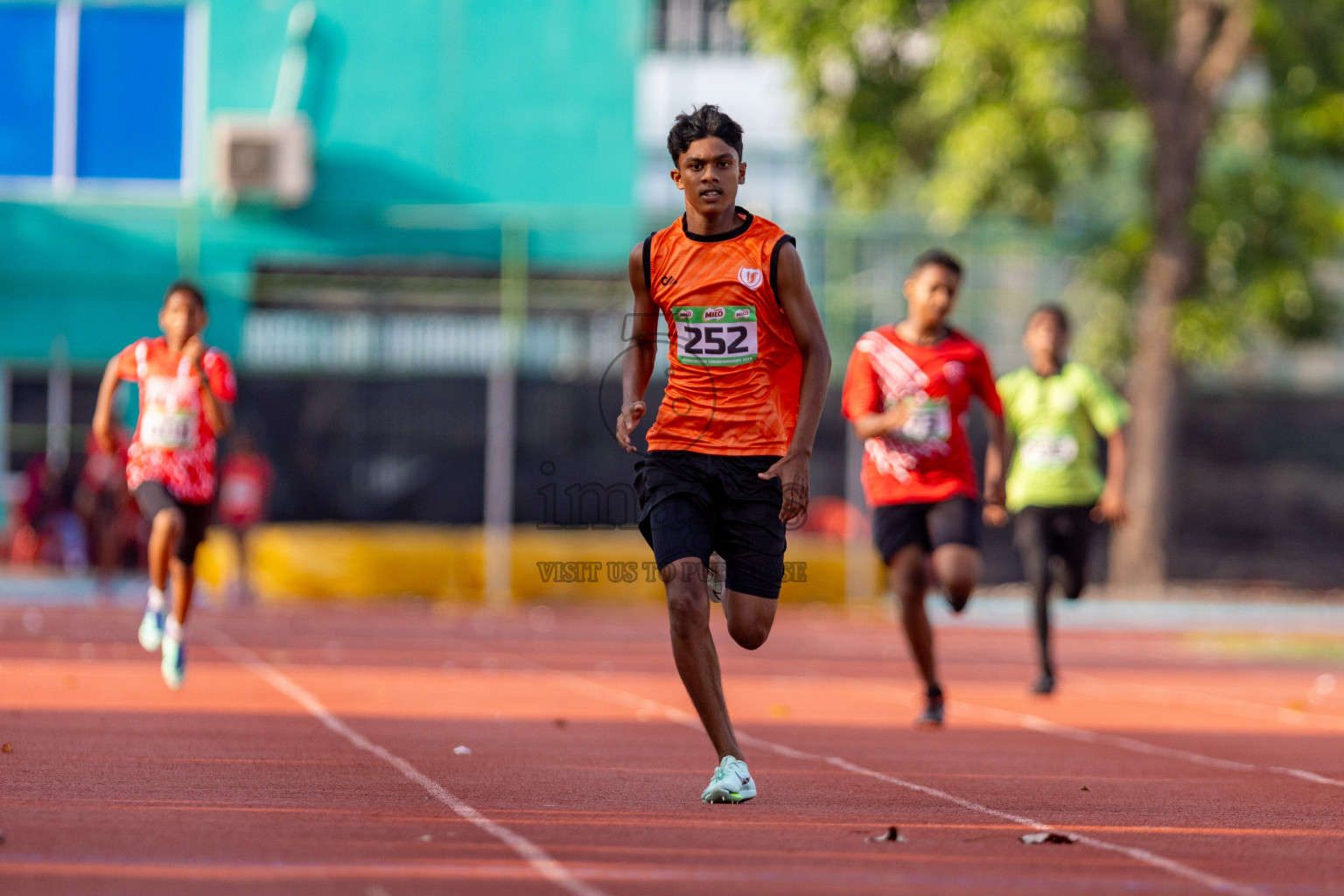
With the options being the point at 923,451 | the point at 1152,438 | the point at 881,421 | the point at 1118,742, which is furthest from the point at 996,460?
the point at 1152,438

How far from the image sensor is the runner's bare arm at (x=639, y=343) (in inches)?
283

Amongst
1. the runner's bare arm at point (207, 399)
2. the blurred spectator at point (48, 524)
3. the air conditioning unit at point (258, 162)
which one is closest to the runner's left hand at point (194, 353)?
the runner's bare arm at point (207, 399)

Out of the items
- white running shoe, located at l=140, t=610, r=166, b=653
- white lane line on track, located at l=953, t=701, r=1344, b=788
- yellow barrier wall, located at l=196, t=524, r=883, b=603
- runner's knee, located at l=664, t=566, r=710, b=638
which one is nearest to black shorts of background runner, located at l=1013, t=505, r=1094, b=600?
white lane line on track, located at l=953, t=701, r=1344, b=788

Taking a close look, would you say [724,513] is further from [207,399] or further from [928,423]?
[207,399]

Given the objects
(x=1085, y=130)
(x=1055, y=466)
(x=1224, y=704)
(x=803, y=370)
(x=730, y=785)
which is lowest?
(x=1224, y=704)

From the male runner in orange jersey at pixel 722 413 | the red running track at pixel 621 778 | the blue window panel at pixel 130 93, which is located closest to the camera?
the red running track at pixel 621 778

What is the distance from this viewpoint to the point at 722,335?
23.3 ft

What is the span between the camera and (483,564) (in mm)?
22156

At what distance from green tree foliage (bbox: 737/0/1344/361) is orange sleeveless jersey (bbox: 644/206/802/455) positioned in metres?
14.6

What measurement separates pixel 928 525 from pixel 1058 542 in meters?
2.46

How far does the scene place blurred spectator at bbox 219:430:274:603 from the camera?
21.5 metres

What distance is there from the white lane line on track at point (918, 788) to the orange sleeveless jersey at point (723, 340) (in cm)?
141

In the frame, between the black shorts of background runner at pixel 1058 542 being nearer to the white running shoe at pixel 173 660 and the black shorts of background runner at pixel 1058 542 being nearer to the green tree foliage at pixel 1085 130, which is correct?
the white running shoe at pixel 173 660

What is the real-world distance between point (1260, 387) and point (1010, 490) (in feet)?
44.5
